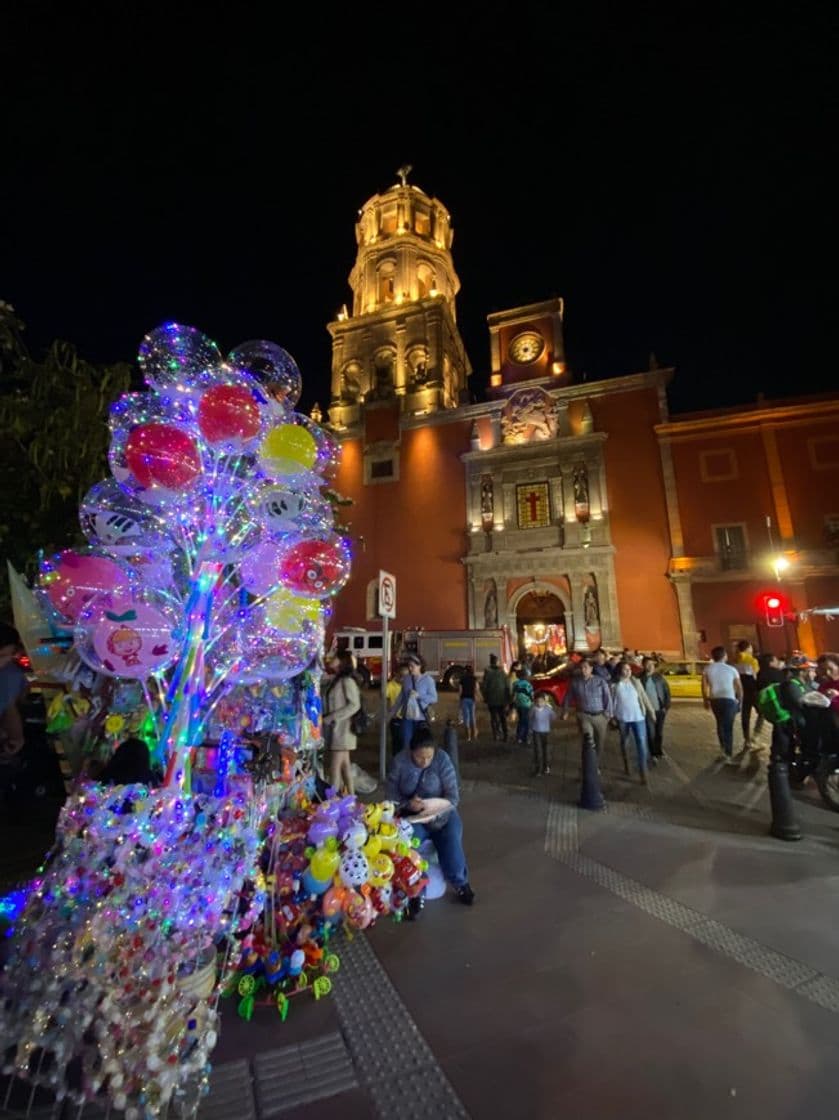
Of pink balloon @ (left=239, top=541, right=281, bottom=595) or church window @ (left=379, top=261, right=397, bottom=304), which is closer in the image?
pink balloon @ (left=239, top=541, right=281, bottom=595)

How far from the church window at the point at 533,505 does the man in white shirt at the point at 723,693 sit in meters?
16.0

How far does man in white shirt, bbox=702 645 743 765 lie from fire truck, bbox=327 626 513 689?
1016 centimetres

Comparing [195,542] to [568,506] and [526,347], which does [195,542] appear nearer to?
[568,506]

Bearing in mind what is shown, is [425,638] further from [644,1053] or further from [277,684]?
[644,1053]

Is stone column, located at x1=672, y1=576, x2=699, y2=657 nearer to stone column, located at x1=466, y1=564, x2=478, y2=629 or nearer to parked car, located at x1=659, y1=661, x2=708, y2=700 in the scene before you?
parked car, located at x1=659, y1=661, x2=708, y2=700

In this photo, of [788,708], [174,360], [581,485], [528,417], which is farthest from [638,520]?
[174,360]

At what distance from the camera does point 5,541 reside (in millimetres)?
6949

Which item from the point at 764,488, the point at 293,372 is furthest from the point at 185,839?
the point at 764,488

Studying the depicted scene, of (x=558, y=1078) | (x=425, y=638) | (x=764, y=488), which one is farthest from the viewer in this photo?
(x=764, y=488)

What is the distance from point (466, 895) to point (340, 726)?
2801 mm

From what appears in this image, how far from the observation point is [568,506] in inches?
915

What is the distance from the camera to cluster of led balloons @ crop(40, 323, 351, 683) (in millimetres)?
3549

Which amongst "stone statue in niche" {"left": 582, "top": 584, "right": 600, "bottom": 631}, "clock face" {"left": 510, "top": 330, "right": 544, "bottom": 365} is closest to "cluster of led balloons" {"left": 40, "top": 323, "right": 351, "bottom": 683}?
"stone statue in niche" {"left": 582, "top": 584, "right": 600, "bottom": 631}

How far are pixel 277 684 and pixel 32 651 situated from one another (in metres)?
2.96
